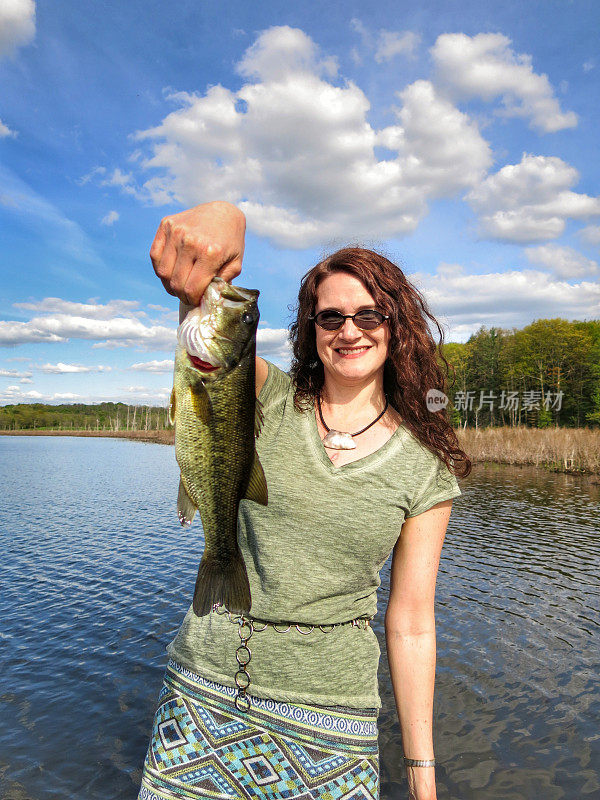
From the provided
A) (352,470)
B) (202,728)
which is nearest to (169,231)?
(352,470)

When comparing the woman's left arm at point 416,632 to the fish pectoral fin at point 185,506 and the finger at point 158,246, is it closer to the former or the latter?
the fish pectoral fin at point 185,506

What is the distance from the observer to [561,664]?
27.2ft

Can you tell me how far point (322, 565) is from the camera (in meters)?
2.15

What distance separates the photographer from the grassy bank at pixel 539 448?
29.3 meters

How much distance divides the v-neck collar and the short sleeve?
184 millimetres

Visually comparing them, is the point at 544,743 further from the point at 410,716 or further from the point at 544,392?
the point at 544,392

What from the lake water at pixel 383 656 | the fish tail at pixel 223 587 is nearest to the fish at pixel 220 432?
the fish tail at pixel 223 587

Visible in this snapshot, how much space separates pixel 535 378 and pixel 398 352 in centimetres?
6522

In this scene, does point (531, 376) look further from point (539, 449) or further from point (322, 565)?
point (322, 565)

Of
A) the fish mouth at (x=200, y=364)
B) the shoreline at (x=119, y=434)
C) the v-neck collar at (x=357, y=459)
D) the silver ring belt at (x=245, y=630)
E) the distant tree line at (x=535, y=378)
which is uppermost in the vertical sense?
the distant tree line at (x=535, y=378)

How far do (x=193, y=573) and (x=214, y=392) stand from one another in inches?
463

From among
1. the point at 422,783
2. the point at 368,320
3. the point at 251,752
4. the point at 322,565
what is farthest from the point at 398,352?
the point at 422,783

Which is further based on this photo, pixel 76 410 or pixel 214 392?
pixel 76 410

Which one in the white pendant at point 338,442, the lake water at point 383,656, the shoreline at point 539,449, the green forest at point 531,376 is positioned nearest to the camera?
the white pendant at point 338,442
